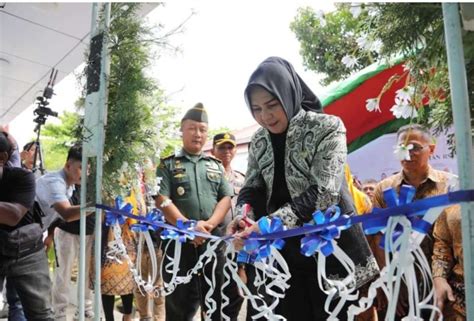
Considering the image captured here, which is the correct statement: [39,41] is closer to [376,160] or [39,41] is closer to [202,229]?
[202,229]

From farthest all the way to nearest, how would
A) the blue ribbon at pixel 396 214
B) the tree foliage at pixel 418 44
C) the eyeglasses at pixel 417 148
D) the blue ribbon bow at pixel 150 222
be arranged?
the eyeglasses at pixel 417 148
the blue ribbon bow at pixel 150 222
the tree foliage at pixel 418 44
the blue ribbon at pixel 396 214

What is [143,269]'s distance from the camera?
3914 mm

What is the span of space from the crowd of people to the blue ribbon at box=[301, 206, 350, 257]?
0.69 feet

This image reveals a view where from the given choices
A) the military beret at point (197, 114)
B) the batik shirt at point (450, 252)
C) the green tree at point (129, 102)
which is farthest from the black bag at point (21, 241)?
the batik shirt at point (450, 252)

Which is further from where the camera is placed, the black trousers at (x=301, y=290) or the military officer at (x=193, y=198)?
the military officer at (x=193, y=198)

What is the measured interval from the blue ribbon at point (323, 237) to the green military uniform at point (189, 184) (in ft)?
5.62

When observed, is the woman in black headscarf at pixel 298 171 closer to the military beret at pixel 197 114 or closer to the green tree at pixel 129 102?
the green tree at pixel 129 102

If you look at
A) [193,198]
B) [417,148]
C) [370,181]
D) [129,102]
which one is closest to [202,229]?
[193,198]

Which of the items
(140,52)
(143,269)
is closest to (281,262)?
(140,52)

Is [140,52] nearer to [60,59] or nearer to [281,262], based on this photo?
[281,262]

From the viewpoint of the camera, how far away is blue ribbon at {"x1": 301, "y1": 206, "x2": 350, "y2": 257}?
4.34 feet

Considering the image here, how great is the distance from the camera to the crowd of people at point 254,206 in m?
1.77

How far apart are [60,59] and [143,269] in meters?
2.88

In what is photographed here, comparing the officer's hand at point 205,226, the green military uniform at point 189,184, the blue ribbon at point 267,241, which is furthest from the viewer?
the green military uniform at point 189,184
